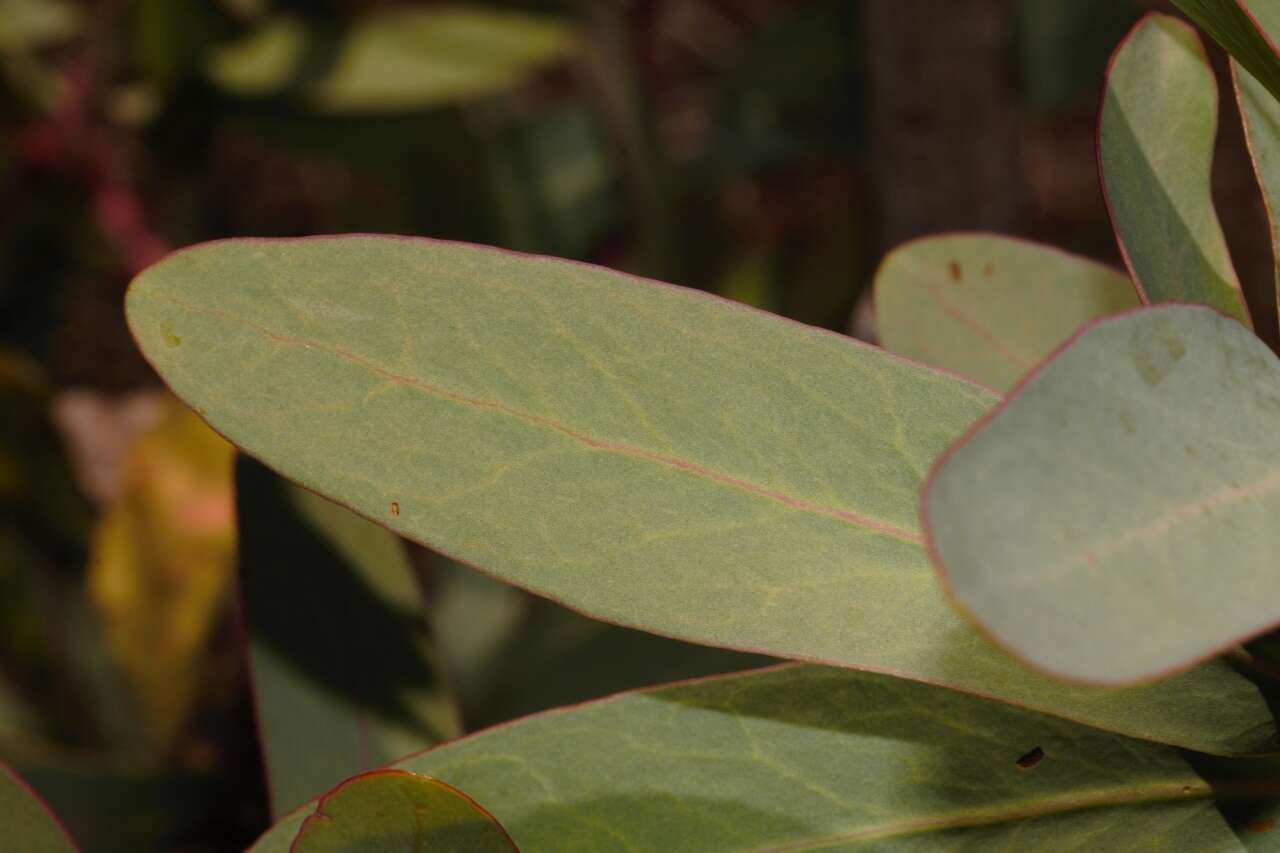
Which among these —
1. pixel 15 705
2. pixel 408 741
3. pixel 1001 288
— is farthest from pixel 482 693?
→ pixel 1001 288

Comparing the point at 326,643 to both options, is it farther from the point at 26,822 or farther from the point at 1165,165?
the point at 1165,165

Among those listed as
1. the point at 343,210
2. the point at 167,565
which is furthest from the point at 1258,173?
the point at 343,210

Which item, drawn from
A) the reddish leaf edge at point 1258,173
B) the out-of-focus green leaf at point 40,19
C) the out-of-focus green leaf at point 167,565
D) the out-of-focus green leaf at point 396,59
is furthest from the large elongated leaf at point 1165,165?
the out-of-focus green leaf at point 40,19

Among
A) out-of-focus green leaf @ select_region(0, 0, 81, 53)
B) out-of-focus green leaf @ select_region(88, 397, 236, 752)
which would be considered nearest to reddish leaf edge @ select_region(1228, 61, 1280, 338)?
out-of-focus green leaf @ select_region(88, 397, 236, 752)

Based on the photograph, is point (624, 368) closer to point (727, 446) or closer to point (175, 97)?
point (727, 446)

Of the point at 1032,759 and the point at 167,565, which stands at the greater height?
the point at 1032,759

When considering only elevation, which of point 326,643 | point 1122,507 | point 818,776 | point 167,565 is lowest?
point 167,565

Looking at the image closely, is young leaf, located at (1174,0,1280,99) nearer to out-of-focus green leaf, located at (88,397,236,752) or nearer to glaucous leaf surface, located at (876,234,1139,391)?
glaucous leaf surface, located at (876,234,1139,391)
